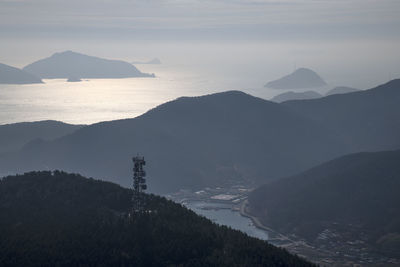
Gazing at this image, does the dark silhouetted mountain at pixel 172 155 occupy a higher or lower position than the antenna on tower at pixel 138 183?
higher

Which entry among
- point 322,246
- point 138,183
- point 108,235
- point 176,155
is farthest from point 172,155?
point 108,235

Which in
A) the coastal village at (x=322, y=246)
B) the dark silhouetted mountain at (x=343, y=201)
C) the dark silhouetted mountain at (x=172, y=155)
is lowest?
the coastal village at (x=322, y=246)

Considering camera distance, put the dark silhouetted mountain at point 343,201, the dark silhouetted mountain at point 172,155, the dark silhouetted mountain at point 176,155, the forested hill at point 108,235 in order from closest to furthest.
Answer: the forested hill at point 108,235 < the dark silhouetted mountain at point 343,201 < the dark silhouetted mountain at point 172,155 < the dark silhouetted mountain at point 176,155

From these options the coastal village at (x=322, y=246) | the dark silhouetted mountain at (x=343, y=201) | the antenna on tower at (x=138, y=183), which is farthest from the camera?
the dark silhouetted mountain at (x=343, y=201)

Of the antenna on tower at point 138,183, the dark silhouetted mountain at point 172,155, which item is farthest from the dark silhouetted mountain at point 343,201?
the antenna on tower at point 138,183

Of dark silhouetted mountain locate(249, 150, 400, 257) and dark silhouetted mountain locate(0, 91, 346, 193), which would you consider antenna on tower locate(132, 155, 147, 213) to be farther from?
dark silhouetted mountain locate(0, 91, 346, 193)

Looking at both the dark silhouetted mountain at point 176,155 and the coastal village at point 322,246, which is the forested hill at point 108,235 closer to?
the coastal village at point 322,246
